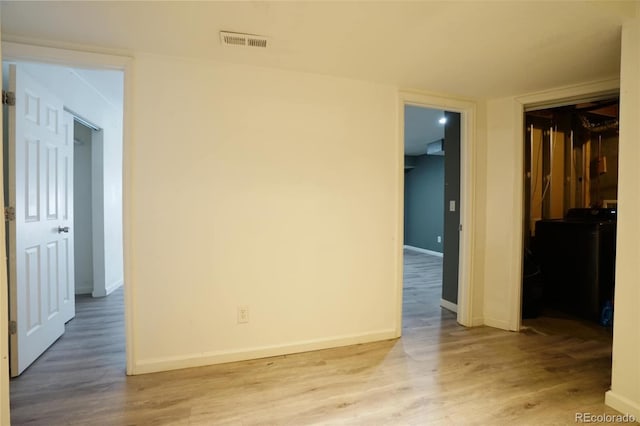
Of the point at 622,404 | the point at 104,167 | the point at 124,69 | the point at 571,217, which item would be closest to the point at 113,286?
the point at 104,167

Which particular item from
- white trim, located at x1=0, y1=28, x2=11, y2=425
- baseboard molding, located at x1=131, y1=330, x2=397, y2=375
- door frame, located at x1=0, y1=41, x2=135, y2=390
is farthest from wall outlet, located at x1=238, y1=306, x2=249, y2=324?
white trim, located at x1=0, y1=28, x2=11, y2=425

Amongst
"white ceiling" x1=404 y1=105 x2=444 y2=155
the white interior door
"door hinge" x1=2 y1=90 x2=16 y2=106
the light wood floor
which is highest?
"white ceiling" x1=404 y1=105 x2=444 y2=155

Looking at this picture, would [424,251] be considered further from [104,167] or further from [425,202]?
[104,167]

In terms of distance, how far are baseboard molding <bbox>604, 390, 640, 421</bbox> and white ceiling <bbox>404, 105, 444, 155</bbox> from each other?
283 cm

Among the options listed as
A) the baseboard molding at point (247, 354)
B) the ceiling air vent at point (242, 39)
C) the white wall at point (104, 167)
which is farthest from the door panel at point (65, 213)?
the ceiling air vent at point (242, 39)

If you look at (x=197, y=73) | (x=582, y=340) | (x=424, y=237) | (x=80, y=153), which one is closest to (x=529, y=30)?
(x=197, y=73)

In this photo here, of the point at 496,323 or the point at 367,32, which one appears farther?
the point at 496,323

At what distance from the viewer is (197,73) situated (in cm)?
216

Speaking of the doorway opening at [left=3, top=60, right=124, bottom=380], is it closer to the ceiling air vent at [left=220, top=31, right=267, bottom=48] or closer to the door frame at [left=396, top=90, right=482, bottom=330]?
the ceiling air vent at [left=220, top=31, right=267, bottom=48]

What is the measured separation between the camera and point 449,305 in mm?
3457

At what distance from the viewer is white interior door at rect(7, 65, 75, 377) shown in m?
2.05

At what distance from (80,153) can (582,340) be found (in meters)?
5.66

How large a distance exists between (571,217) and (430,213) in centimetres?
390

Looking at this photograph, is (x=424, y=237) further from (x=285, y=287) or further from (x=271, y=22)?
(x=271, y=22)
